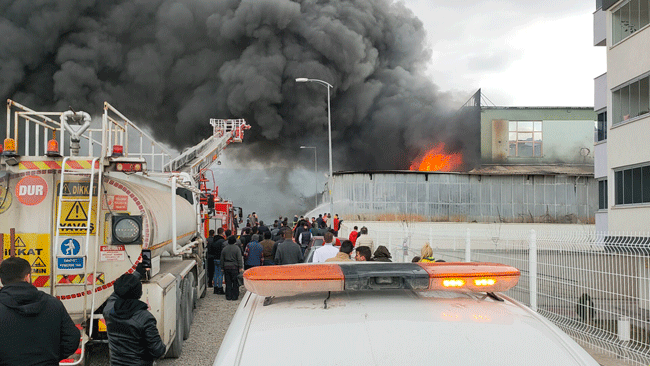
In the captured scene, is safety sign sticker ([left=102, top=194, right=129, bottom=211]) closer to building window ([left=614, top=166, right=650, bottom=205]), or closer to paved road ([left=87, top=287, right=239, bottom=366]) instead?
paved road ([left=87, top=287, right=239, bottom=366])

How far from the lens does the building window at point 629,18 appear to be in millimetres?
16094

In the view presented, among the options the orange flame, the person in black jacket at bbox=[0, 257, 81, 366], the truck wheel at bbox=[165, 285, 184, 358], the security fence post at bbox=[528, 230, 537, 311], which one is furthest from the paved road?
the orange flame

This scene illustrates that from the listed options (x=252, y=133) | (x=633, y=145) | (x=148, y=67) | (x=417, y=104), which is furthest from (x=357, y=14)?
(x=633, y=145)

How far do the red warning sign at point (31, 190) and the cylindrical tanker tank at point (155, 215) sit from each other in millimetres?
663

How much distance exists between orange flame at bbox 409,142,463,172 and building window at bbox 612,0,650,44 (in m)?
27.6

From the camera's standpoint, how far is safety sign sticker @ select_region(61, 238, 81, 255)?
5742 millimetres

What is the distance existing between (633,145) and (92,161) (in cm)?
Result: 1516

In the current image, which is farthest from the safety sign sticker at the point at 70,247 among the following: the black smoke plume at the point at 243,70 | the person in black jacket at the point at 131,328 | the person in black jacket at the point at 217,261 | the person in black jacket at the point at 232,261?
the black smoke plume at the point at 243,70

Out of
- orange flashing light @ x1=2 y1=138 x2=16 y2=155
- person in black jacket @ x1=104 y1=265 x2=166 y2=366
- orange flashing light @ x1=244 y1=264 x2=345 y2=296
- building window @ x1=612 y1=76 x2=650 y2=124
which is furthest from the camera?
building window @ x1=612 y1=76 x2=650 y2=124

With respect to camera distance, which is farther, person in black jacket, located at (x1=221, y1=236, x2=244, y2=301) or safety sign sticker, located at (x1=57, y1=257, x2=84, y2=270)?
person in black jacket, located at (x1=221, y1=236, x2=244, y2=301)

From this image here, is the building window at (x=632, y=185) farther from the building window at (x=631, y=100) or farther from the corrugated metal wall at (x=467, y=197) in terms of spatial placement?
the corrugated metal wall at (x=467, y=197)

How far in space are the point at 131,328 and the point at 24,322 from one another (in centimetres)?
77

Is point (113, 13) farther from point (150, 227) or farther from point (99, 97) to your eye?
point (150, 227)

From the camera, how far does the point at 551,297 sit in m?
6.72
